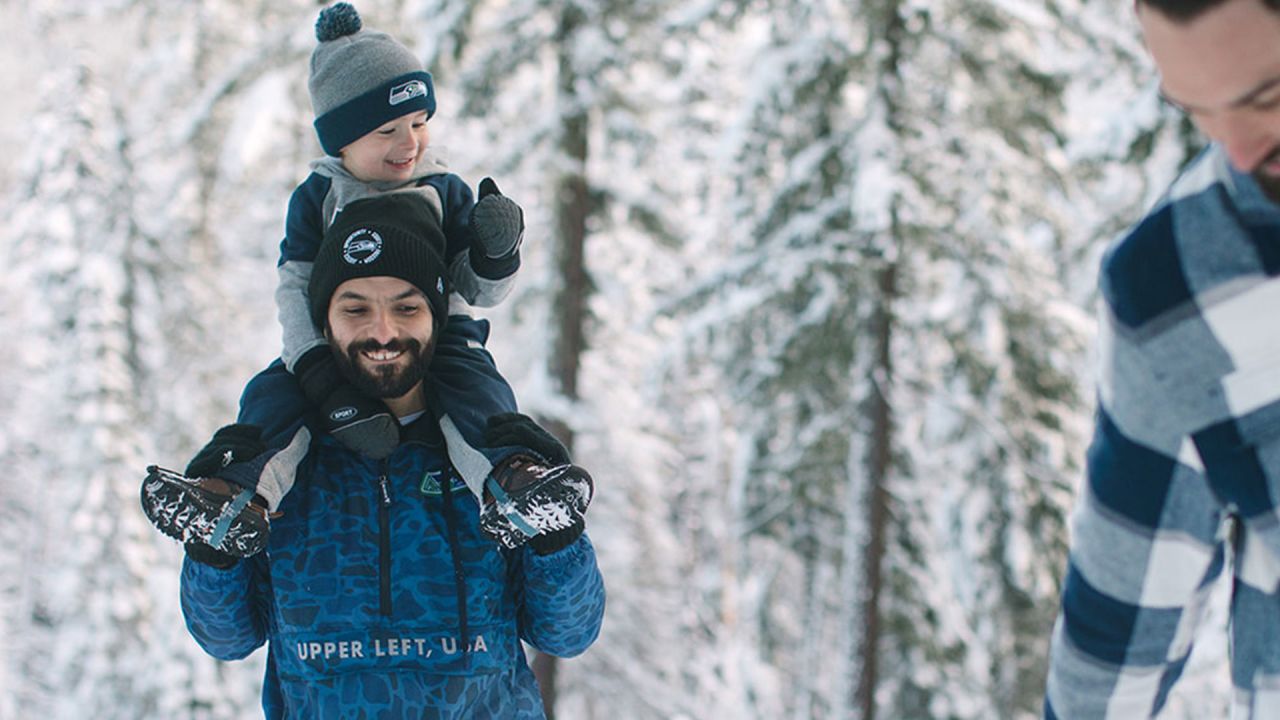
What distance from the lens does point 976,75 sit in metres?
9.42

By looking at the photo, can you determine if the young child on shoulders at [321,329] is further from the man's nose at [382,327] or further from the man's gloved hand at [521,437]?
the man's nose at [382,327]

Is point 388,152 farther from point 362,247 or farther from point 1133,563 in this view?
point 1133,563

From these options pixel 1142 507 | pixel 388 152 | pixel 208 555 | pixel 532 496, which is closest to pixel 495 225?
pixel 388 152

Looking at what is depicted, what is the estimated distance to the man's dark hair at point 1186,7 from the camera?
1.33 m

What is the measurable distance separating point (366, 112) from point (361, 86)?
7cm

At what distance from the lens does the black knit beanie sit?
7.53ft

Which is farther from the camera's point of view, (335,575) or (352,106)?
(352,106)

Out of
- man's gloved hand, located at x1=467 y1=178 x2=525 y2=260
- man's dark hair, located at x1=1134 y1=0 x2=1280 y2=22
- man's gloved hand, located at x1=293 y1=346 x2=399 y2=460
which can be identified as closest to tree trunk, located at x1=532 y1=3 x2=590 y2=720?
man's gloved hand, located at x1=467 y1=178 x2=525 y2=260

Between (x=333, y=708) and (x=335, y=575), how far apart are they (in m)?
0.26

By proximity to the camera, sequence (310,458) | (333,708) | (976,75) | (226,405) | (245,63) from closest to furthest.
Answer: (333,708) → (310,458) → (976,75) → (245,63) → (226,405)

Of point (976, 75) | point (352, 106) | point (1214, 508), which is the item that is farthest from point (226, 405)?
point (1214, 508)

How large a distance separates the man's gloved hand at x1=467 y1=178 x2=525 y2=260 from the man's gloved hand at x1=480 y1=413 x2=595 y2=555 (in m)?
0.45

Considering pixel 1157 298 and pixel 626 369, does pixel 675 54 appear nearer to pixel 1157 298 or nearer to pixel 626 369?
pixel 626 369

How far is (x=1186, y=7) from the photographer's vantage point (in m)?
1.36
